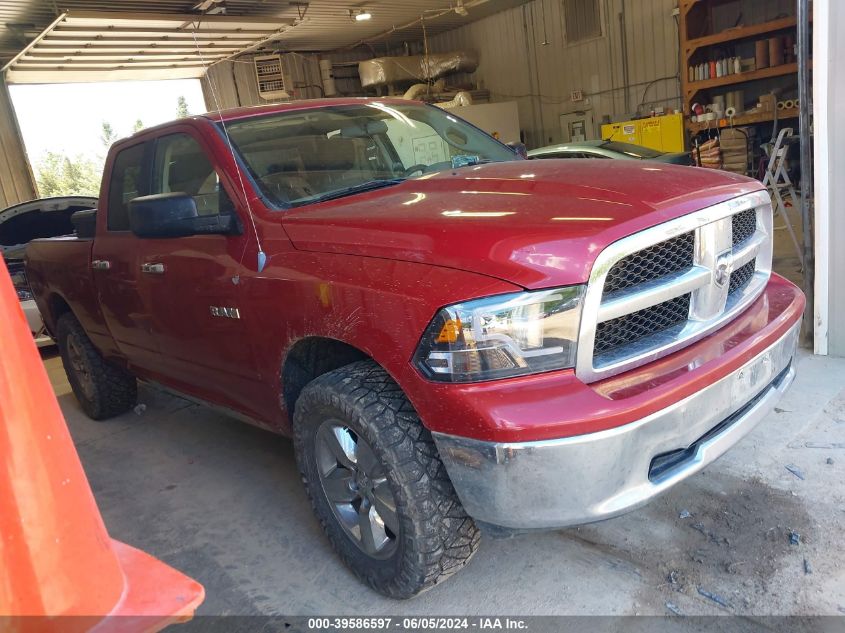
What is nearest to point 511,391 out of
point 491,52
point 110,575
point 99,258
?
point 110,575

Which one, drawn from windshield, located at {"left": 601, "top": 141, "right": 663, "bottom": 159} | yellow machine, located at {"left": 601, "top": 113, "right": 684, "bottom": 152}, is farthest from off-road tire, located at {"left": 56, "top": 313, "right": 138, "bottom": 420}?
yellow machine, located at {"left": 601, "top": 113, "right": 684, "bottom": 152}

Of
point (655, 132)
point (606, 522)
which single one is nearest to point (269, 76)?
point (655, 132)

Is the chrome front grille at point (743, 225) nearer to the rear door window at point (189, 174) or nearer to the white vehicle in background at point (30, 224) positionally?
the rear door window at point (189, 174)

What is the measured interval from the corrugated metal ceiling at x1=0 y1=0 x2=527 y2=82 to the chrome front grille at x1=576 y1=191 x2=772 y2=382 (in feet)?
31.5

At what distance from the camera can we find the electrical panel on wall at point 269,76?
14.9 meters

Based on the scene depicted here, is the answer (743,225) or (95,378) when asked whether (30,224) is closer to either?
(95,378)

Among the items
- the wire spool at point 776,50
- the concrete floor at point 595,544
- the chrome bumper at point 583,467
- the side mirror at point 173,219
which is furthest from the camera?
the wire spool at point 776,50

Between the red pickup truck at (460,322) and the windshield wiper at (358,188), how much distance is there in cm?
2

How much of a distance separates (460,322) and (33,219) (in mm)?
7194

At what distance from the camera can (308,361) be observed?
2.61 m

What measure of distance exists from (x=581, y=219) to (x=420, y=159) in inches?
58.1

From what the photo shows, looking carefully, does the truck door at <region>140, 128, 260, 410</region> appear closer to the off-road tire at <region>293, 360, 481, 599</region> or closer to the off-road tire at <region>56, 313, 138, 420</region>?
the off-road tire at <region>293, 360, 481, 599</region>

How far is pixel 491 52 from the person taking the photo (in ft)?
53.5

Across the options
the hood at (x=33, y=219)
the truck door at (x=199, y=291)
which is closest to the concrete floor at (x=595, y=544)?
the truck door at (x=199, y=291)
